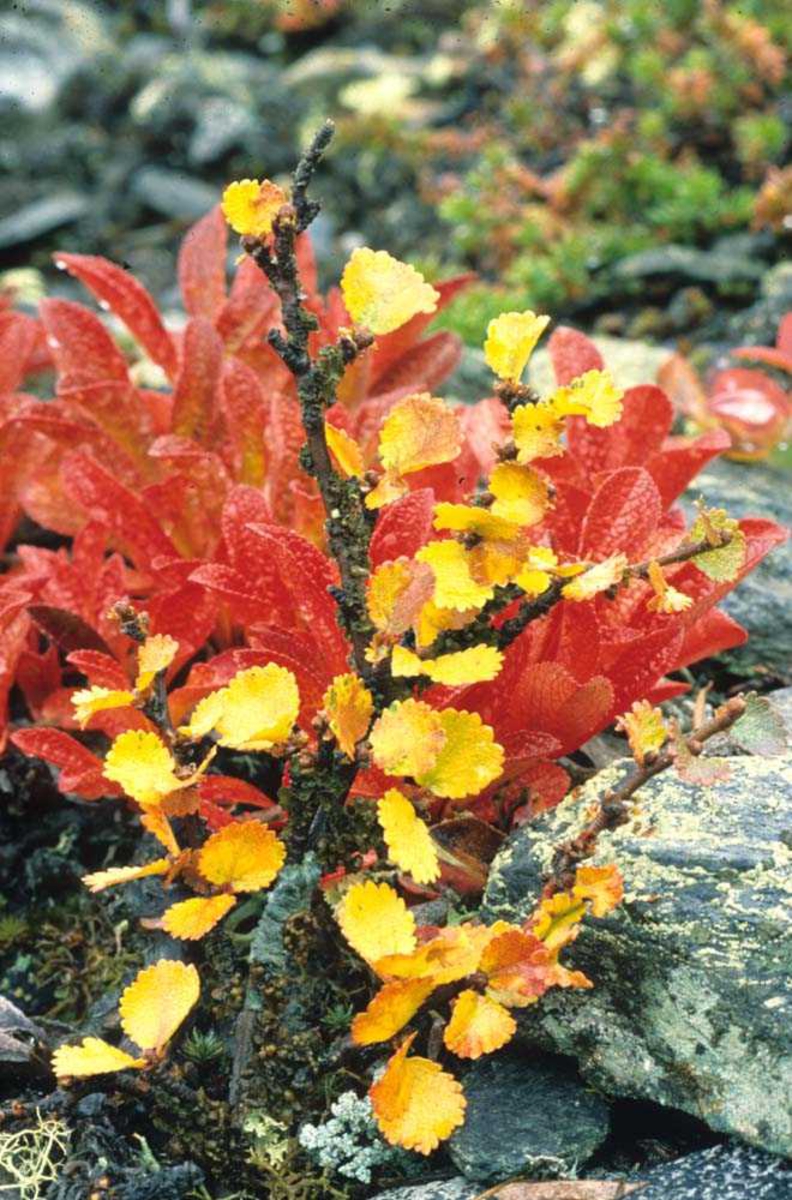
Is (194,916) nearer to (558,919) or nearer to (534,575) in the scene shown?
(558,919)

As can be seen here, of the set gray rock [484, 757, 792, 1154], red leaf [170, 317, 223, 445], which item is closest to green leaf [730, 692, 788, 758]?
gray rock [484, 757, 792, 1154]

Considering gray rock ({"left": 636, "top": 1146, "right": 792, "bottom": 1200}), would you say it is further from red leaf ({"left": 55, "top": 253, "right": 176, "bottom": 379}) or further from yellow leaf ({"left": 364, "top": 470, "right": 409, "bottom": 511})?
red leaf ({"left": 55, "top": 253, "right": 176, "bottom": 379})

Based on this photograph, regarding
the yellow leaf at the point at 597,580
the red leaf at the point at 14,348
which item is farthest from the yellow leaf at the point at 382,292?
the red leaf at the point at 14,348

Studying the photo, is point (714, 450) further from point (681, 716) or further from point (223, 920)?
point (223, 920)

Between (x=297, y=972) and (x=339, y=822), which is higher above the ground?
(x=339, y=822)

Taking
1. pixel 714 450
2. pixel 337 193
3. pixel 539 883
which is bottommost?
pixel 337 193

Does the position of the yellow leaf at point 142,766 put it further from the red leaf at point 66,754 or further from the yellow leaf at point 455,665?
the red leaf at point 66,754

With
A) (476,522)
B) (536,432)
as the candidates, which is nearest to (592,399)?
(536,432)

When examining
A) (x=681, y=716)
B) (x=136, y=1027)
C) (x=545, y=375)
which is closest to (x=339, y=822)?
(x=136, y=1027)
